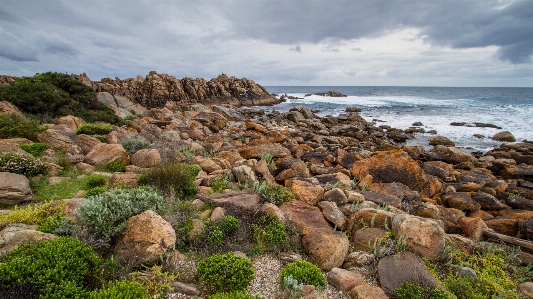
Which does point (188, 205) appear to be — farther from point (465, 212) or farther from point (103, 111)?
point (103, 111)

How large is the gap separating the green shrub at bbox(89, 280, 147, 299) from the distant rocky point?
43857 millimetres

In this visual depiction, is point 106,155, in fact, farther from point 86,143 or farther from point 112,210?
point 112,210

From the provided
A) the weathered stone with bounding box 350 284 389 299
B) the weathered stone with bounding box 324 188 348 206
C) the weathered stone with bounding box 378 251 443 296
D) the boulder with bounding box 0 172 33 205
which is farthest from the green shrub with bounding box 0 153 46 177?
the weathered stone with bounding box 378 251 443 296

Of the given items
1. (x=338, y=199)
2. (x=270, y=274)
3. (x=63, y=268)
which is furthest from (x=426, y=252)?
(x=63, y=268)

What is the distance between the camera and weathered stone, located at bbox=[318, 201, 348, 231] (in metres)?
7.59

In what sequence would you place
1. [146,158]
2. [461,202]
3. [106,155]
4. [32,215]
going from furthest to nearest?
1. [106,155]
2. [146,158]
3. [461,202]
4. [32,215]

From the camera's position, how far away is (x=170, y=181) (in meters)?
8.66

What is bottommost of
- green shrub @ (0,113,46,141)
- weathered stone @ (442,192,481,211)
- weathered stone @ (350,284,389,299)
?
weathered stone @ (442,192,481,211)

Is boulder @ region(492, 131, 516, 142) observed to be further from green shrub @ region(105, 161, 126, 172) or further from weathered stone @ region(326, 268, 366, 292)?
green shrub @ region(105, 161, 126, 172)

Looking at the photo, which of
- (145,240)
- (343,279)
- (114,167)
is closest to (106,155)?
(114,167)

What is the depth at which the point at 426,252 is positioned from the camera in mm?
6332

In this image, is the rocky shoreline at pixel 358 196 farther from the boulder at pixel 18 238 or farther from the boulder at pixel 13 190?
the boulder at pixel 18 238

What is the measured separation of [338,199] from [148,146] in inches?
341

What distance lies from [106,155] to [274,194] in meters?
6.94
